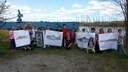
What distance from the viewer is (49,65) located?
16.6 meters

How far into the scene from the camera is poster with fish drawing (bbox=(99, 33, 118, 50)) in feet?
75.5

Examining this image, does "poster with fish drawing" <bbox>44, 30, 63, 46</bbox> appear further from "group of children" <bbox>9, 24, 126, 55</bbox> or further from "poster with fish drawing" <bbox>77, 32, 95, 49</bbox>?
"poster with fish drawing" <bbox>77, 32, 95, 49</bbox>

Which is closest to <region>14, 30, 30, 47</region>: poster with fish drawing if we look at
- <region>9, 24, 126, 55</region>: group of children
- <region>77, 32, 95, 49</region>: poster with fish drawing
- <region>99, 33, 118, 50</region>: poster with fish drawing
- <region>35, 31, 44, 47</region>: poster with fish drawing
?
<region>9, 24, 126, 55</region>: group of children

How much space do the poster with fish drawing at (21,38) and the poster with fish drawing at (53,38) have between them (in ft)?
5.50

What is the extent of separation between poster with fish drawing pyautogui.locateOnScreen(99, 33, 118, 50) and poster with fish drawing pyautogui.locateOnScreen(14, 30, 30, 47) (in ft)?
18.2

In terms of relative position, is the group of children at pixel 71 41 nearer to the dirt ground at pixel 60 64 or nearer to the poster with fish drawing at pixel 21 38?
the poster with fish drawing at pixel 21 38

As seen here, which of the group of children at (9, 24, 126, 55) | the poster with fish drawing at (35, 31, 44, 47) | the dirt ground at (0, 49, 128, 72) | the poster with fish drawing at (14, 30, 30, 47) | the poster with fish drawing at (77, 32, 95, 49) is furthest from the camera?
the poster with fish drawing at (35, 31, 44, 47)

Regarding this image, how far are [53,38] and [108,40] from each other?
15.8 feet

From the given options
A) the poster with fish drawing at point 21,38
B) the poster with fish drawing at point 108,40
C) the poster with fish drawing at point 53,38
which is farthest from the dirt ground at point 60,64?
the poster with fish drawing at point 53,38

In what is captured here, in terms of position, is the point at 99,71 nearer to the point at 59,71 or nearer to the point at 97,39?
the point at 59,71

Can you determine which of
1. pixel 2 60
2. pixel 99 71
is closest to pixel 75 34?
pixel 2 60

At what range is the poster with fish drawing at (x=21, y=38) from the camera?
79.2ft

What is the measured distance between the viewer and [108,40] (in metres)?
23.2

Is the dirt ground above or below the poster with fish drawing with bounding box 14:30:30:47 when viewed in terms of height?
below
